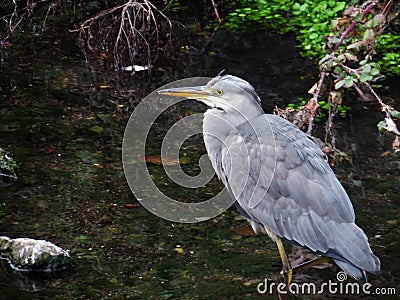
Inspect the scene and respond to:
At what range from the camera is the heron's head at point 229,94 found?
16.5 feet

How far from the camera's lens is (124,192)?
6.16 meters

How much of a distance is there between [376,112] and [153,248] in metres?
3.20

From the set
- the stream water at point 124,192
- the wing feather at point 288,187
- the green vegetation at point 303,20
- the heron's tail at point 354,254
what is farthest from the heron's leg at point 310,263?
the green vegetation at point 303,20

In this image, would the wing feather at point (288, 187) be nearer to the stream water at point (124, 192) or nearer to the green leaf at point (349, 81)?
the stream water at point (124, 192)

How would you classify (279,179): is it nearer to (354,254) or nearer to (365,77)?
(354,254)

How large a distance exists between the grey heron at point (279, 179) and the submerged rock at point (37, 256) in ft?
3.85

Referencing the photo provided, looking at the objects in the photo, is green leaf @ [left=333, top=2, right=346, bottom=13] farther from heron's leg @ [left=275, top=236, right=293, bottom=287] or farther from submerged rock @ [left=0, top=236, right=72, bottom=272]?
submerged rock @ [left=0, top=236, right=72, bottom=272]

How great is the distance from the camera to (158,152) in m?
6.83

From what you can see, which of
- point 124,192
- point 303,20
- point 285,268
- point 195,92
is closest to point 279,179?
point 285,268

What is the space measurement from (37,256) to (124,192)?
1368 millimetres

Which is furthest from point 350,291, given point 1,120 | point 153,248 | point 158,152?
point 1,120

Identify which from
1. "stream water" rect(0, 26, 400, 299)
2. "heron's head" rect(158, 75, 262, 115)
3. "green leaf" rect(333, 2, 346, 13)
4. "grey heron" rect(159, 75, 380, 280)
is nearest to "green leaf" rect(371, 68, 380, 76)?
"grey heron" rect(159, 75, 380, 280)

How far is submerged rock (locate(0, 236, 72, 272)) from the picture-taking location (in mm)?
4906

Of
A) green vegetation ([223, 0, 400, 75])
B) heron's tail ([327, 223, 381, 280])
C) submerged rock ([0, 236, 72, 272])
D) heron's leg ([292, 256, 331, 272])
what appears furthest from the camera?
green vegetation ([223, 0, 400, 75])
